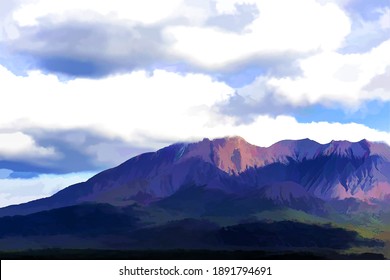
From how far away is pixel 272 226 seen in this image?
128m

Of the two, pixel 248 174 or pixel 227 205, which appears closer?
pixel 227 205

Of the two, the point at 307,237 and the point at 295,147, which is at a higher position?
the point at 295,147

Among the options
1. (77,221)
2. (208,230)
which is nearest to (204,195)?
(208,230)

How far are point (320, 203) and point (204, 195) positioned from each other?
1141 inches

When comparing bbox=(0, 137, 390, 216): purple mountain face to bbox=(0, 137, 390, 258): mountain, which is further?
bbox=(0, 137, 390, 216): purple mountain face

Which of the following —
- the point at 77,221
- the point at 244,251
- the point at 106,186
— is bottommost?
the point at 244,251

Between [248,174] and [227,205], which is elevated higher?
[248,174]

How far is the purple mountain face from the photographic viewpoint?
130m

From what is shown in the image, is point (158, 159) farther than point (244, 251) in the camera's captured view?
Yes

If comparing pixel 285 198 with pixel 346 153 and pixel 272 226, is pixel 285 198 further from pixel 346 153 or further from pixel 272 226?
pixel 346 153

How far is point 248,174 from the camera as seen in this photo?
495 ft

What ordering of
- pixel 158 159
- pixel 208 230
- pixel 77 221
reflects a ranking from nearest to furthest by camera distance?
pixel 77 221, pixel 208 230, pixel 158 159

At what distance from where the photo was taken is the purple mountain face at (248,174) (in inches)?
5108

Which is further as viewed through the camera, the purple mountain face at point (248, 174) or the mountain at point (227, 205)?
the purple mountain face at point (248, 174)
